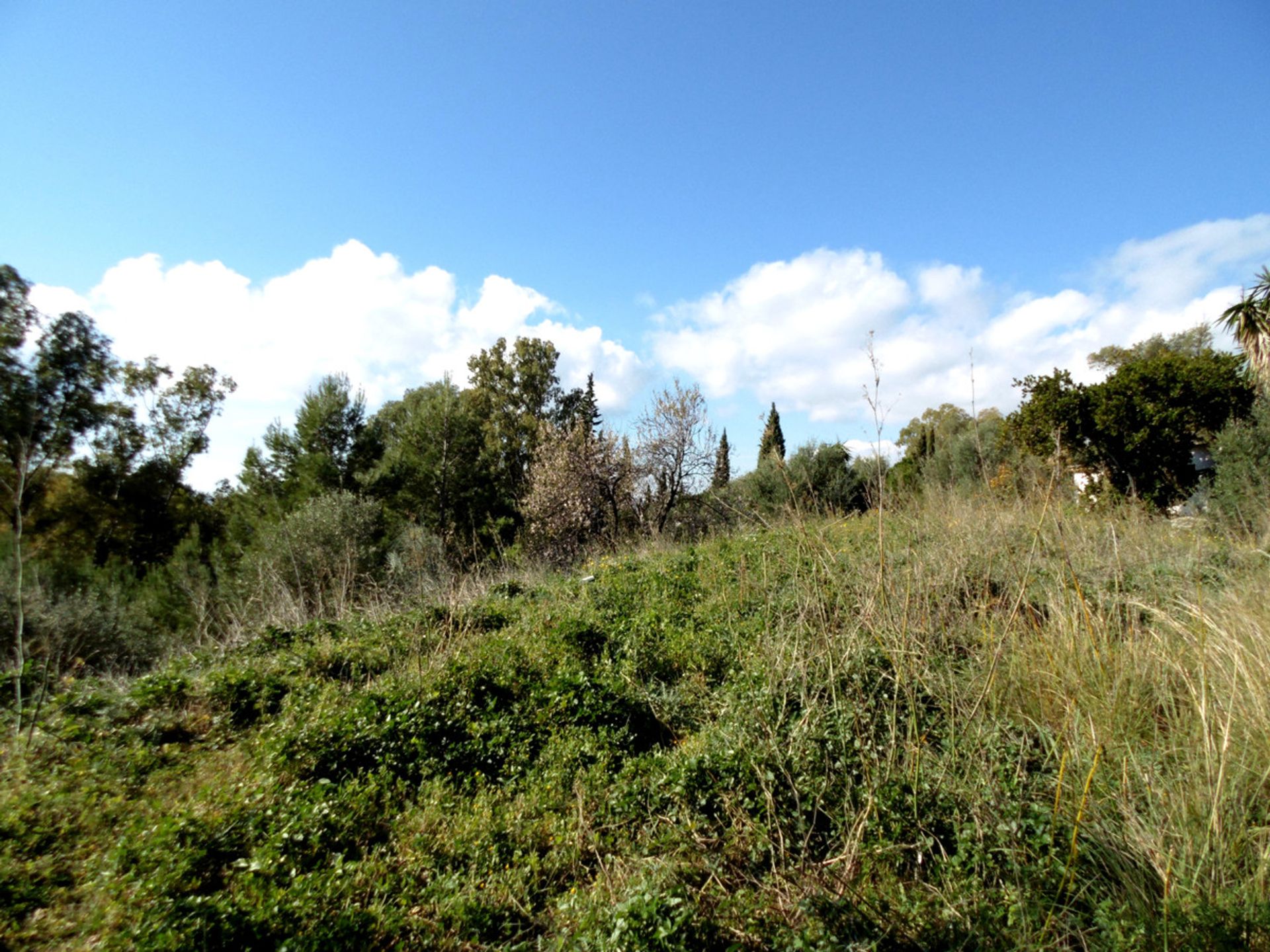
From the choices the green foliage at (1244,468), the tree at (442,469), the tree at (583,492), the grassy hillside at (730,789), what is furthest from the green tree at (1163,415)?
the tree at (442,469)

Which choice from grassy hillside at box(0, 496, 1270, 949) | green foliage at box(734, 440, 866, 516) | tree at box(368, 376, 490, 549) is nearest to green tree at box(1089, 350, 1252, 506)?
green foliage at box(734, 440, 866, 516)

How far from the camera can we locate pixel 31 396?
158 inches

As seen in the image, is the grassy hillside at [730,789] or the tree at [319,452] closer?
the grassy hillside at [730,789]

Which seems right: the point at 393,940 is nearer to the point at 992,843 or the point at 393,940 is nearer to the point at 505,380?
the point at 992,843

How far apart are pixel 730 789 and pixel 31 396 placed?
533 cm

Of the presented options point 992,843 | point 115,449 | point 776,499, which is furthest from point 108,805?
point 115,449

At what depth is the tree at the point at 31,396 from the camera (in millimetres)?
3545

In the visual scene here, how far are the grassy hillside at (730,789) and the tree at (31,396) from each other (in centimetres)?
143

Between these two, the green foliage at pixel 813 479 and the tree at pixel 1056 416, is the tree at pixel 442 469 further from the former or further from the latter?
the tree at pixel 1056 416

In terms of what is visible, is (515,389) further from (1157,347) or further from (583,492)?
(1157,347)

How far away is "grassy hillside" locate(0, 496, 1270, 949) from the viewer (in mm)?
1986

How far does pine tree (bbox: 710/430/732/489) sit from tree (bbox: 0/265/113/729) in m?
12.1

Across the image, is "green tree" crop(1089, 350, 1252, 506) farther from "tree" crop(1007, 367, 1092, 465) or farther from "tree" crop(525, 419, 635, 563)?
"tree" crop(525, 419, 635, 563)

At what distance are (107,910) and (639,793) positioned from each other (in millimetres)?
2183
